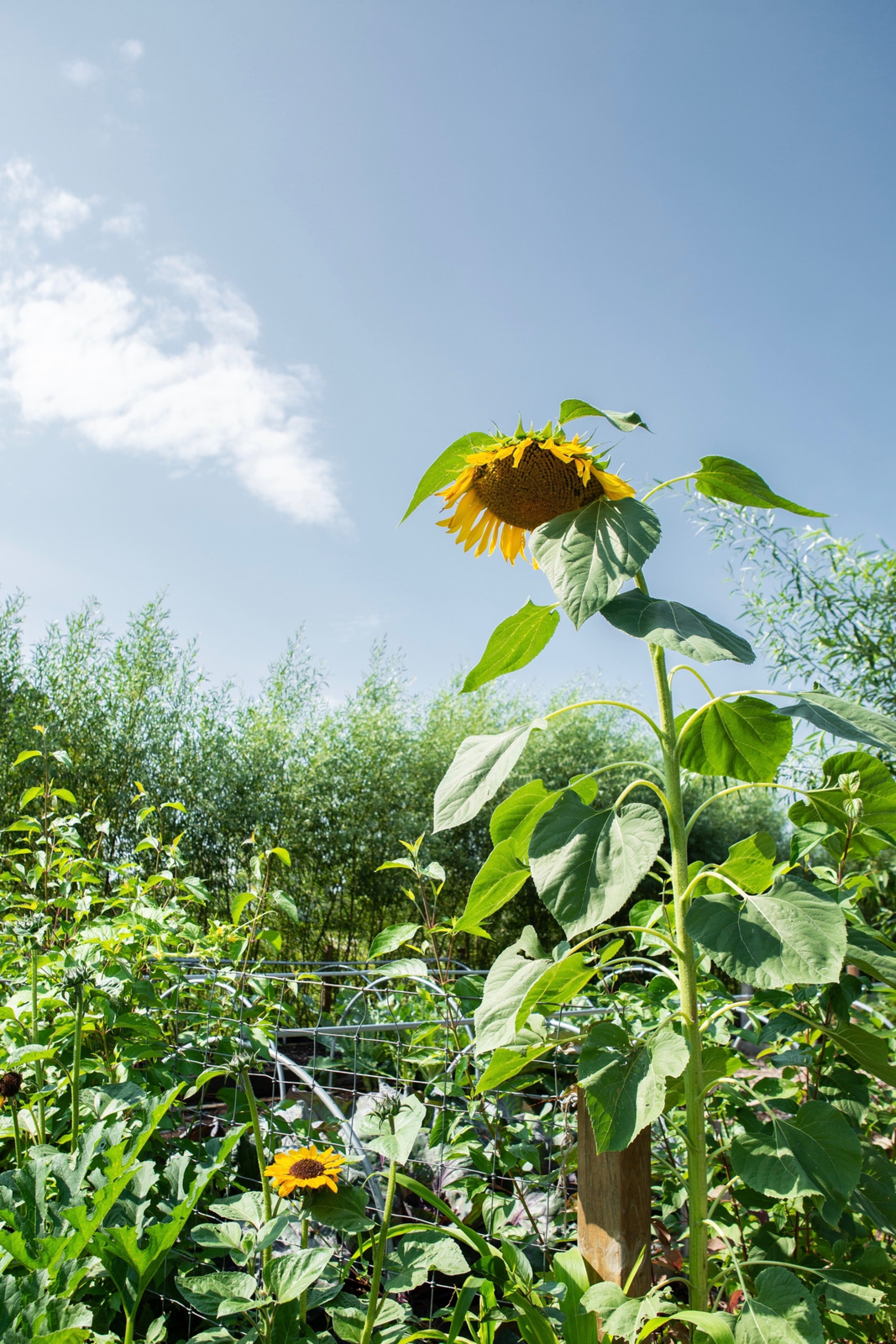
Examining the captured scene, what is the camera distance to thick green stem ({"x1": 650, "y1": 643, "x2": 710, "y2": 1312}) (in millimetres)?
703

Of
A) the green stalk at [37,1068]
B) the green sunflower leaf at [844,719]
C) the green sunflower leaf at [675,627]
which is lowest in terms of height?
the green stalk at [37,1068]

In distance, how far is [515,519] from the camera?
947 millimetres

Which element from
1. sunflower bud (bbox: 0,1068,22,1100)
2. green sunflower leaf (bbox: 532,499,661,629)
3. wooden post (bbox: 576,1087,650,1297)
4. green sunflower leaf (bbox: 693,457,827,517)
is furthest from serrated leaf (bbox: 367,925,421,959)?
green sunflower leaf (bbox: 693,457,827,517)

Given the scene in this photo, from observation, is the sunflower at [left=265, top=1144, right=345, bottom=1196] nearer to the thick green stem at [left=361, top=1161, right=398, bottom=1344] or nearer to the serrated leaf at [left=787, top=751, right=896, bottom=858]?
the thick green stem at [left=361, top=1161, right=398, bottom=1344]

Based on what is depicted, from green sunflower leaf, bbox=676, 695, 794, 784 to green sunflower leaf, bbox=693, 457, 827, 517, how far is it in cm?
22

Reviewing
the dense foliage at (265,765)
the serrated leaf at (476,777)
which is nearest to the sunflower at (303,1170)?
the serrated leaf at (476,777)

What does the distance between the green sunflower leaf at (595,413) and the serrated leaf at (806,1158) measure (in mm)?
734

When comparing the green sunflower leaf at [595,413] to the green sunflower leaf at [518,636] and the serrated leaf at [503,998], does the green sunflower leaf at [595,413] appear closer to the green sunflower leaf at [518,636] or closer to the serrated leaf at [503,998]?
the green sunflower leaf at [518,636]

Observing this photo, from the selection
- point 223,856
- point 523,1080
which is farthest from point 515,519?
point 223,856

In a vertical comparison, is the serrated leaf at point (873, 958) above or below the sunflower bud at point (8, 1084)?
above

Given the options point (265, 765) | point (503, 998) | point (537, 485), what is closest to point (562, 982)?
point (503, 998)

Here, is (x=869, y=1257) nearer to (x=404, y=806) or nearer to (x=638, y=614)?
(x=638, y=614)

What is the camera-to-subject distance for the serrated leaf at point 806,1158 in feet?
2.09

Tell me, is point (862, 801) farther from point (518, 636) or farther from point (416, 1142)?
point (416, 1142)
